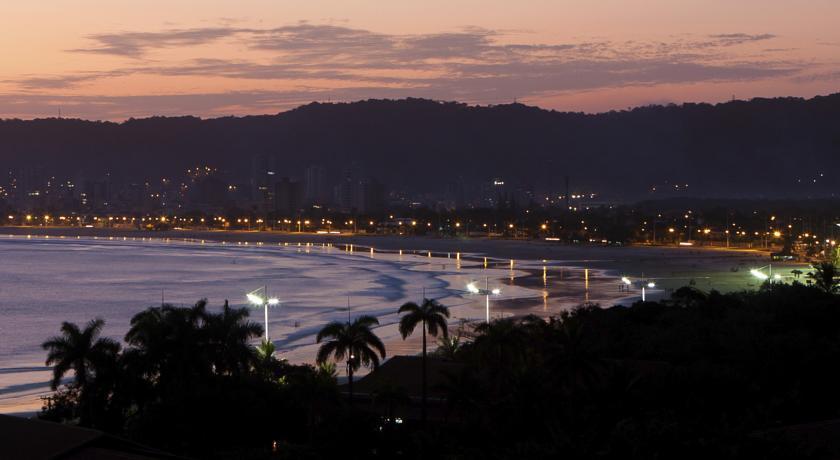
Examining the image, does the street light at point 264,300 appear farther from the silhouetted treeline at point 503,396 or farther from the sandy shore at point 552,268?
the silhouetted treeline at point 503,396

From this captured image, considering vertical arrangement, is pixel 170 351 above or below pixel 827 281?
above

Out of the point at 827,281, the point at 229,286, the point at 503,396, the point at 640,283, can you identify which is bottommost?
the point at 229,286

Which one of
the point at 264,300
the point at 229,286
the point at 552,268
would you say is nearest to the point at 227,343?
the point at 264,300

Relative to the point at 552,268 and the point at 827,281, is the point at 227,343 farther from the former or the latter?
the point at 552,268

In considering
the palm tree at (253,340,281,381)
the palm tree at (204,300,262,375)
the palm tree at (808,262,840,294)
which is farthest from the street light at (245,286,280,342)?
the palm tree at (808,262,840,294)

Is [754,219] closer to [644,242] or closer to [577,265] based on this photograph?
[644,242]

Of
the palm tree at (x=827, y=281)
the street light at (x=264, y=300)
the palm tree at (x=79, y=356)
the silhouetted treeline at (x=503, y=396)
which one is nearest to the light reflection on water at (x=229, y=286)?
the street light at (x=264, y=300)

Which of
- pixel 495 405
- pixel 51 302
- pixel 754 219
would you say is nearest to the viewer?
pixel 495 405

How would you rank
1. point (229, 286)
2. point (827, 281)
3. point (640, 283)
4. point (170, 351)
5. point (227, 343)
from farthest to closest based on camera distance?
point (229, 286), point (640, 283), point (827, 281), point (227, 343), point (170, 351)

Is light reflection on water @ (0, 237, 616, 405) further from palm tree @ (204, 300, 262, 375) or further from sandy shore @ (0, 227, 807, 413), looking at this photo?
palm tree @ (204, 300, 262, 375)

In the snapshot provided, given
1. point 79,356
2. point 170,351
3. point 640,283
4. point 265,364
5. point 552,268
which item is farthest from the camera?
point 552,268

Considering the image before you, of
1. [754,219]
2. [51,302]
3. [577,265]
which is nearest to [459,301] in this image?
[51,302]
